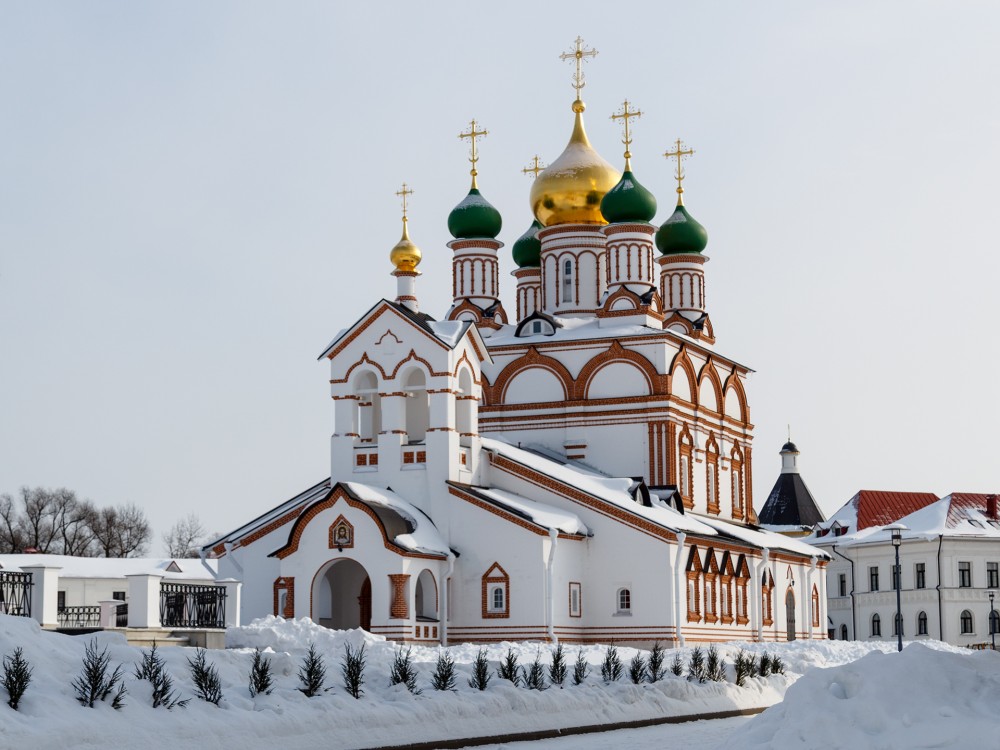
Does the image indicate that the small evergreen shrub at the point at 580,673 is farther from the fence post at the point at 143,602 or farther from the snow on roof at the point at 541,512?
the snow on roof at the point at 541,512

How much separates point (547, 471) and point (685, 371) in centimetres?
637

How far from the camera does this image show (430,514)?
2580 centimetres

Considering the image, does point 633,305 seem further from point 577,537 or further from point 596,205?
point 577,537

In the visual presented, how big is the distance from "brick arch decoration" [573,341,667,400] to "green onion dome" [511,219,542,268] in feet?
19.0

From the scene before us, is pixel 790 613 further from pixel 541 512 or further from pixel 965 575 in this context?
pixel 965 575

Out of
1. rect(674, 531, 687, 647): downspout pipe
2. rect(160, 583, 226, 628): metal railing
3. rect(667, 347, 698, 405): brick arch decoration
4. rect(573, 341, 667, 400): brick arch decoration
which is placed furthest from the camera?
rect(667, 347, 698, 405): brick arch decoration

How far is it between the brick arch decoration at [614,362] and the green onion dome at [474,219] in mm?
4855

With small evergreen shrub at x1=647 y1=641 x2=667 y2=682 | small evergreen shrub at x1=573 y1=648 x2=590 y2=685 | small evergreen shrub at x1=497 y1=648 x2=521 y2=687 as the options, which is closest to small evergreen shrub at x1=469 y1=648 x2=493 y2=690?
small evergreen shrub at x1=497 y1=648 x2=521 y2=687

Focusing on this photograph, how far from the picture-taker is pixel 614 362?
31.5m

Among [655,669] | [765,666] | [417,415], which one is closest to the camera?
[655,669]

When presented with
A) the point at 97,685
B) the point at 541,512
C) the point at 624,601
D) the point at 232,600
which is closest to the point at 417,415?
the point at 541,512

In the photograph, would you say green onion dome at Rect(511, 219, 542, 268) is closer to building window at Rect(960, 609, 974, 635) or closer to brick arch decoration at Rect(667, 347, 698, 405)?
brick arch decoration at Rect(667, 347, 698, 405)

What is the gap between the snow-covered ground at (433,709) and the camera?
10.0 meters

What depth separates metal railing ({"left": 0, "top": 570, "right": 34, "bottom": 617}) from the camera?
16.5 metres
